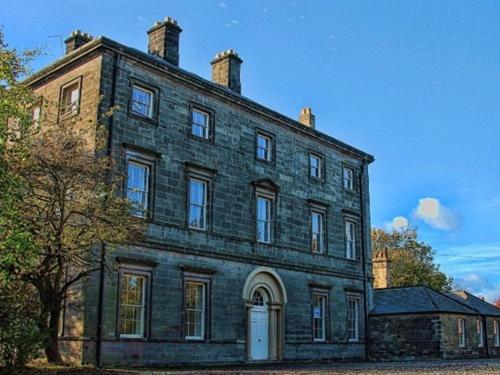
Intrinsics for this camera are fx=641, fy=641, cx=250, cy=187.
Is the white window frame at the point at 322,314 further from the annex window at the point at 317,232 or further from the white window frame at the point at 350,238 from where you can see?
the white window frame at the point at 350,238

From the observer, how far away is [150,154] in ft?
74.8

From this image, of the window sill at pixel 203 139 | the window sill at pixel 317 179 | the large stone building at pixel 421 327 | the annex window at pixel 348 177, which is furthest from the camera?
the annex window at pixel 348 177

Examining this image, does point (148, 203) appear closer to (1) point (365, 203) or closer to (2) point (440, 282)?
(1) point (365, 203)

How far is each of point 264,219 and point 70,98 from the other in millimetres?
9656

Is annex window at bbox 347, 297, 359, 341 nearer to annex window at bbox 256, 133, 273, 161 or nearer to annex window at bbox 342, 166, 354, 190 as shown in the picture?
annex window at bbox 342, 166, 354, 190

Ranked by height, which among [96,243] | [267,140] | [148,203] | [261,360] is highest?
[267,140]

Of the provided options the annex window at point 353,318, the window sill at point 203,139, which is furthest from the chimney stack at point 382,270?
the window sill at point 203,139

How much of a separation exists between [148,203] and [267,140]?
8076 millimetres

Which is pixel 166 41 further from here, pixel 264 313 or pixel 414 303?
pixel 414 303

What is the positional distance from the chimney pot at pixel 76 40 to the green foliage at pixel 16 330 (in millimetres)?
11188

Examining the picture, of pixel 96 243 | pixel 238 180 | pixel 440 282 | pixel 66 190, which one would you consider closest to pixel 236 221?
pixel 238 180

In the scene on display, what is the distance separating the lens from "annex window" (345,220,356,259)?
3288 cm

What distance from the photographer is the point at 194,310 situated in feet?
77.7

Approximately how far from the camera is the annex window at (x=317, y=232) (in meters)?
30.6
